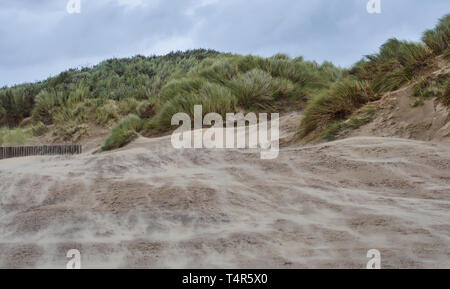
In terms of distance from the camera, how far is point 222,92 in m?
9.70

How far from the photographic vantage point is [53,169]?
18.1 ft

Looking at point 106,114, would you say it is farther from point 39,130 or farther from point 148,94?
point 148,94

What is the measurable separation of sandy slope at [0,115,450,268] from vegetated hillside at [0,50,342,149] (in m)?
4.35

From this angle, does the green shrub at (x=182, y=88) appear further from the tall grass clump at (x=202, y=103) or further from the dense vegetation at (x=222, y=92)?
the tall grass clump at (x=202, y=103)

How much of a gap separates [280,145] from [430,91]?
209 cm

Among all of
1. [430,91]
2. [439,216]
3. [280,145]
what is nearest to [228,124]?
[280,145]

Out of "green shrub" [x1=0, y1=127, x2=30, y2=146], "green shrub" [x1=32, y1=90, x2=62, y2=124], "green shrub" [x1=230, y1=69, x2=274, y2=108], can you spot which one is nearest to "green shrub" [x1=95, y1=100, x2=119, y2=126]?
"green shrub" [x1=0, y1=127, x2=30, y2=146]

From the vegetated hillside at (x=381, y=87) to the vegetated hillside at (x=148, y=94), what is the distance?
2.69m

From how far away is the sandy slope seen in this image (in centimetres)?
261

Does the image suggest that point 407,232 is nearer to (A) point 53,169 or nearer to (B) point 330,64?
(A) point 53,169

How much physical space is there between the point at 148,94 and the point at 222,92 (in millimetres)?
7266

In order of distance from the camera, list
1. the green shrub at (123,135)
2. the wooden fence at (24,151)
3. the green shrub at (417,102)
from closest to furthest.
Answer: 1. the green shrub at (417,102)
2. the green shrub at (123,135)
3. the wooden fence at (24,151)

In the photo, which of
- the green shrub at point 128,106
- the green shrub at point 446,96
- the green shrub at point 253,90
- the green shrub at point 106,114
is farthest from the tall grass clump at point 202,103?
the green shrub at point 128,106

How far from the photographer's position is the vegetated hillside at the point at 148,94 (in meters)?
9.83
